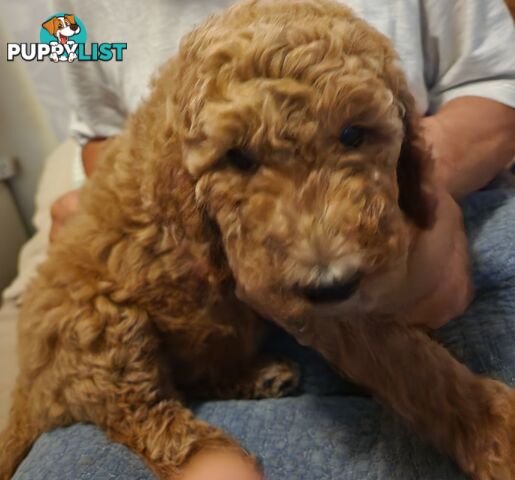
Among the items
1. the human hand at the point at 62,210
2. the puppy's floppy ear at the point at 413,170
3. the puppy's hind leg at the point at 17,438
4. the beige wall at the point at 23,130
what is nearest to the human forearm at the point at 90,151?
the human hand at the point at 62,210

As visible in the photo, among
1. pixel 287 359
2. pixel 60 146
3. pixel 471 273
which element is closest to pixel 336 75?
pixel 471 273

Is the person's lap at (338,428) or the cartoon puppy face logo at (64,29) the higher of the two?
the cartoon puppy face logo at (64,29)

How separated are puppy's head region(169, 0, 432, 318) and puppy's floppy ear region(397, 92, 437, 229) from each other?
62 millimetres

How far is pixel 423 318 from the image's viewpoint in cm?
105

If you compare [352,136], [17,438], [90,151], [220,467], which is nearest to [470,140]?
[352,136]

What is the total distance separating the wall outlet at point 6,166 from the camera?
271 centimetres

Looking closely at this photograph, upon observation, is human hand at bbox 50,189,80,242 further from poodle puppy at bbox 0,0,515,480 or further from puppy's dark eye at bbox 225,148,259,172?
puppy's dark eye at bbox 225,148,259,172

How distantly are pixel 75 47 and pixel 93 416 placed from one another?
970 millimetres

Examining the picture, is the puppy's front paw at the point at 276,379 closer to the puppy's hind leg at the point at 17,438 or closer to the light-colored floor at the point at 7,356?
the puppy's hind leg at the point at 17,438

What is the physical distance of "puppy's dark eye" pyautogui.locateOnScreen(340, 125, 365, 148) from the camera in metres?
0.79

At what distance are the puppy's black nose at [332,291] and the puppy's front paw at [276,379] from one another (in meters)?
0.52

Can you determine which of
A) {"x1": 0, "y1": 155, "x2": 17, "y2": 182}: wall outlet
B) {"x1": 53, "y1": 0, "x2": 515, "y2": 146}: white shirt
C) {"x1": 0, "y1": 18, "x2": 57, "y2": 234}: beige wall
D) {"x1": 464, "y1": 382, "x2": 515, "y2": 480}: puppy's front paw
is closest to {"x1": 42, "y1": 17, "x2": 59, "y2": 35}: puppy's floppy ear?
{"x1": 53, "y1": 0, "x2": 515, "y2": 146}: white shirt

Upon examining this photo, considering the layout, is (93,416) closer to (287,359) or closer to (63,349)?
(63,349)

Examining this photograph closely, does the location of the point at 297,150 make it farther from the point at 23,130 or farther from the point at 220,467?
the point at 23,130
